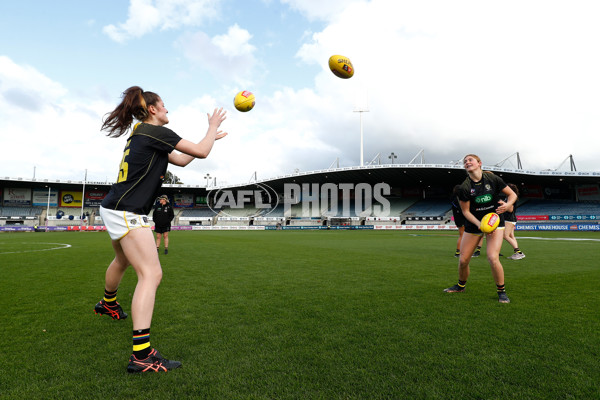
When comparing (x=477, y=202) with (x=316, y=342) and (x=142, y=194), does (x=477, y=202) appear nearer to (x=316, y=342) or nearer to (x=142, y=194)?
(x=316, y=342)

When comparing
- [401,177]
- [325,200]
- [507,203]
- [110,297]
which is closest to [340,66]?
[507,203]

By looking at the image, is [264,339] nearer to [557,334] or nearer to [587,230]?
[557,334]

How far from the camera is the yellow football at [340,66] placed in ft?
45.6

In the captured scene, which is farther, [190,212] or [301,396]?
[190,212]

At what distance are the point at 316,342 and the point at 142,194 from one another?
198 centimetres

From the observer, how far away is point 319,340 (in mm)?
2875

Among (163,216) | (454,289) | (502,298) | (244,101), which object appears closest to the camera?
(502,298)

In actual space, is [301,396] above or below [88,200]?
below

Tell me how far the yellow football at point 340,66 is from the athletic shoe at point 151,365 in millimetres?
13641

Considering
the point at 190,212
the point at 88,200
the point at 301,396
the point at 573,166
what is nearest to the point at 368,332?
the point at 301,396

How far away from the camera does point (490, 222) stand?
14.1ft

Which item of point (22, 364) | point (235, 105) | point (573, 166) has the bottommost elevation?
point (22, 364)

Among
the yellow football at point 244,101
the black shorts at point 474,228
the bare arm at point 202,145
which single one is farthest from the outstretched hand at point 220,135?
the black shorts at point 474,228

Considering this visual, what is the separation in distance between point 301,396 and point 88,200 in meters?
70.0
